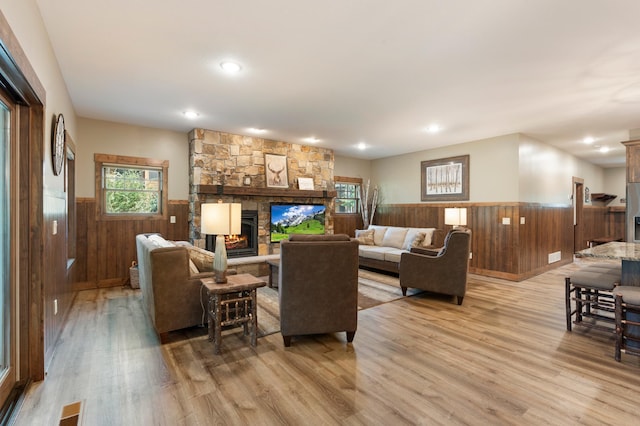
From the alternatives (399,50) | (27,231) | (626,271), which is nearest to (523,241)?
(626,271)

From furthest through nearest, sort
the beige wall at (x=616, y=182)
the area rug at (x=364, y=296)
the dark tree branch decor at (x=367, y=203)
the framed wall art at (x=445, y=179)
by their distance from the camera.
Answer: the beige wall at (x=616, y=182), the dark tree branch decor at (x=367, y=203), the framed wall art at (x=445, y=179), the area rug at (x=364, y=296)

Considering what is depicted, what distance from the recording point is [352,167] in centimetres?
805

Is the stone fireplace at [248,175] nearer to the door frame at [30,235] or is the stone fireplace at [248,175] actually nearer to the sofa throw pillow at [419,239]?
the sofa throw pillow at [419,239]

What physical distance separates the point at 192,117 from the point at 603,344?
18.1 feet

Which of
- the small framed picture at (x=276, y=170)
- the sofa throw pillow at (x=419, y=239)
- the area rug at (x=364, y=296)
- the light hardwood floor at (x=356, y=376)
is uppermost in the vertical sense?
the small framed picture at (x=276, y=170)

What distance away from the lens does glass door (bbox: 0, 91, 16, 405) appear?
6.51ft

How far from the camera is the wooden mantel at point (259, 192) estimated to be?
5273 mm

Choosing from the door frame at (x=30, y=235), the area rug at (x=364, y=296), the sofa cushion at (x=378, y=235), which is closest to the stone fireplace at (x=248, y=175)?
the sofa cushion at (x=378, y=235)

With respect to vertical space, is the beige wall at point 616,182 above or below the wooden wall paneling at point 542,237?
above

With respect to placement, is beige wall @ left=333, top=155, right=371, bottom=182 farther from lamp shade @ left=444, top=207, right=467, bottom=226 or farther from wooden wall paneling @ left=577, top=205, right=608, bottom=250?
wooden wall paneling @ left=577, top=205, right=608, bottom=250

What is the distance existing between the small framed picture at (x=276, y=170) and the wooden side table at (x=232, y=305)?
131 inches

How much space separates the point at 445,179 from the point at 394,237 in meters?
1.73

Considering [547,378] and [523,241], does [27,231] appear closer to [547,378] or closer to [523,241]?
[547,378]

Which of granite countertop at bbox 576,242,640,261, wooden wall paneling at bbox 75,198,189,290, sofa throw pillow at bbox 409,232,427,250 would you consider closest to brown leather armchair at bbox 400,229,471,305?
sofa throw pillow at bbox 409,232,427,250
